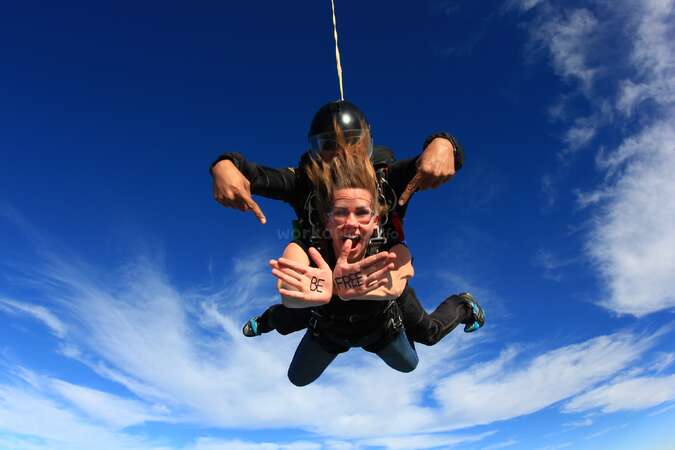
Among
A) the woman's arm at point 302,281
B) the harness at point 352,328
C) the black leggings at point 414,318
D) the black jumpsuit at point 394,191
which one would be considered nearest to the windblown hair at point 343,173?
the black jumpsuit at point 394,191

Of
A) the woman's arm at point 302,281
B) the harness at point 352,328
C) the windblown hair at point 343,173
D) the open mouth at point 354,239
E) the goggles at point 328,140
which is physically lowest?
the woman's arm at point 302,281

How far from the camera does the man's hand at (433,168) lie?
2969 millimetres

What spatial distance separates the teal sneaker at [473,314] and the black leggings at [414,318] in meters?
0.08

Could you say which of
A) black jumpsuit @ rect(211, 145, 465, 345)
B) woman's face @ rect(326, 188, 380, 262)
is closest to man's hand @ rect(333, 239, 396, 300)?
woman's face @ rect(326, 188, 380, 262)

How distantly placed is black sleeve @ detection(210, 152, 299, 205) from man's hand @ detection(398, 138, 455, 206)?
1.07 m

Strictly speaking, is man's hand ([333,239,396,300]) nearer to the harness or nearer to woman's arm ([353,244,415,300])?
woman's arm ([353,244,415,300])

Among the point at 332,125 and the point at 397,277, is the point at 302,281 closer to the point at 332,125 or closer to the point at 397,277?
the point at 397,277

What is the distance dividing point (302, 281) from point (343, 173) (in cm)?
83

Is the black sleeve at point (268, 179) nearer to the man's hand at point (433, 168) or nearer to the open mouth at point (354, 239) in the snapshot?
the open mouth at point (354, 239)

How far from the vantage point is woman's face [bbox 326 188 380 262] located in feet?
10.5

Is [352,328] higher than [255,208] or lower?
lower

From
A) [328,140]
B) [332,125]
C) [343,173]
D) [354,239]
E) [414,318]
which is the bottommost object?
[354,239]

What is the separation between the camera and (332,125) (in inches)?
140

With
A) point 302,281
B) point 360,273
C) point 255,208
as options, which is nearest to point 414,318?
point 360,273
